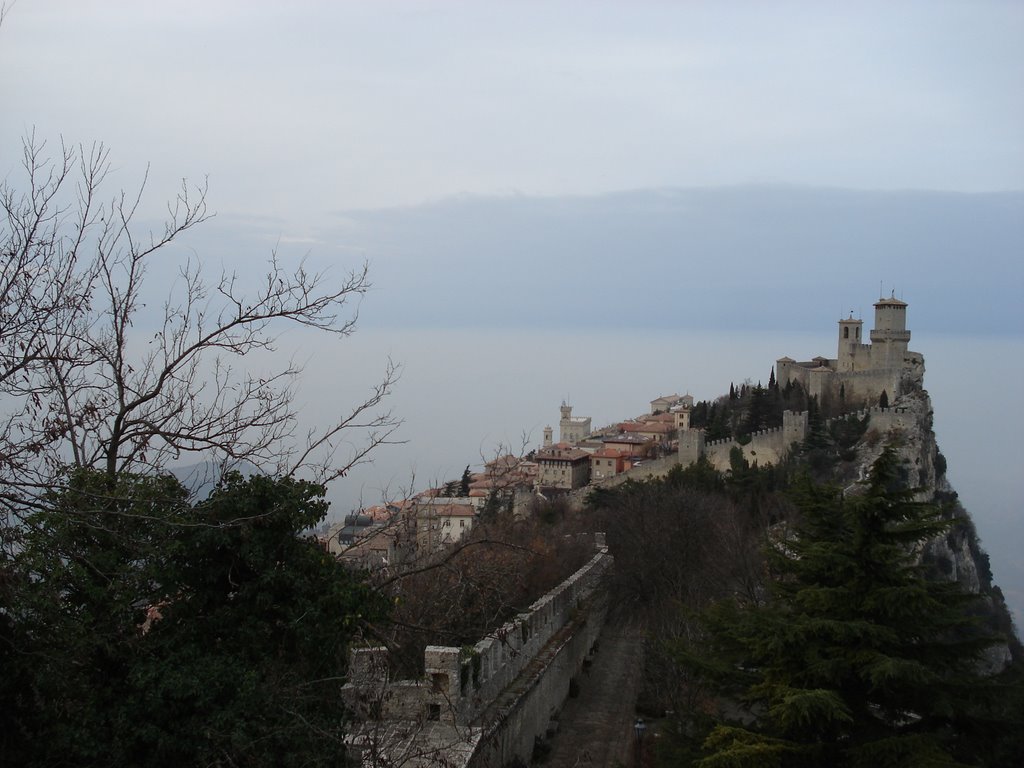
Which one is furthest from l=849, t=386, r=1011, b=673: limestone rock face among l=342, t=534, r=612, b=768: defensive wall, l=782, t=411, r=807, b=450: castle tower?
l=342, t=534, r=612, b=768: defensive wall

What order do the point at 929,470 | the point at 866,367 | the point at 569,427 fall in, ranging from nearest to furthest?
the point at 929,470, the point at 866,367, the point at 569,427

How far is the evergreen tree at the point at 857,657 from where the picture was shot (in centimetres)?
786

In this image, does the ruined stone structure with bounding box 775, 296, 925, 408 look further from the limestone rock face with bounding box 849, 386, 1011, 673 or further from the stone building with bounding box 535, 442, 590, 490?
the stone building with bounding box 535, 442, 590, 490

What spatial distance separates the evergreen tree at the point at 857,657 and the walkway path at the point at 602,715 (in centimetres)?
193

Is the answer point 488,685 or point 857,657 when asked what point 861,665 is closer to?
point 857,657

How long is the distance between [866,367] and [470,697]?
178 ft

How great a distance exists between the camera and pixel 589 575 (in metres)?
18.3

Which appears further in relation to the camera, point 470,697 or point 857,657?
point 470,697

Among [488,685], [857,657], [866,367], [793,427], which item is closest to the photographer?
[857,657]

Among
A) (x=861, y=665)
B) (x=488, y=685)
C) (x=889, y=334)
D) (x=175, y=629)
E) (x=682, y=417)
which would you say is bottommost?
(x=488, y=685)

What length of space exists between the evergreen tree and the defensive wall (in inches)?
82.5

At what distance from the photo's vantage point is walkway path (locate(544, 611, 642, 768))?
38.9 feet

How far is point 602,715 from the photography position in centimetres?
1366

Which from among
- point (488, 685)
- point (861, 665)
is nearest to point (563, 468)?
point (488, 685)
